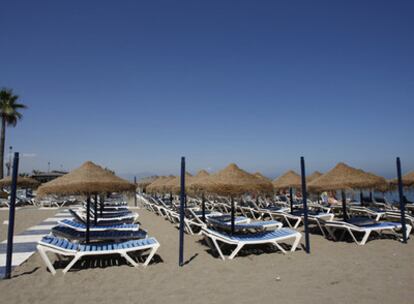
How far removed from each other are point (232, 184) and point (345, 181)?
3.21m

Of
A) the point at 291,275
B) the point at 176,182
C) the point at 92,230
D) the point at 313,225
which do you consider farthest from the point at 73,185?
the point at 313,225

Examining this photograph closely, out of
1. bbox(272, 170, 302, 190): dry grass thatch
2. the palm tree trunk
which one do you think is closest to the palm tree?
the palm tree trunk

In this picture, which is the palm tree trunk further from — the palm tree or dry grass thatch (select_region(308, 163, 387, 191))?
dry grass thatch (select_region(308, 163, 387, 191))

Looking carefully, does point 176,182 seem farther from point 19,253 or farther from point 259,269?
point 259,269

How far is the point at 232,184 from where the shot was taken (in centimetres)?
591

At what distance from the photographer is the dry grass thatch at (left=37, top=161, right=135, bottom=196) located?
541cm

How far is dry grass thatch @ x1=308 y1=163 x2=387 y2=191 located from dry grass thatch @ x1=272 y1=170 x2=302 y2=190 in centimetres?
330

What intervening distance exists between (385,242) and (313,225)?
115 inches

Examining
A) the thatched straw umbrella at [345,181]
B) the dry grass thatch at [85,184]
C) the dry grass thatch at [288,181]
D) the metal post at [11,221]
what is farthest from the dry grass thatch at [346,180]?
the metal post at [11,221]

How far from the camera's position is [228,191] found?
5.90 meters

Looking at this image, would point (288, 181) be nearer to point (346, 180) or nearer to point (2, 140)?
point (346, 180)

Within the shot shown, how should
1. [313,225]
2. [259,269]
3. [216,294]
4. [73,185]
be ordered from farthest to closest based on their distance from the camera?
[313,225]
[73,185]
[259,269]
[216,294]

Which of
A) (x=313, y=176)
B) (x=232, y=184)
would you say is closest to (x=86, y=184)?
(x=232, y=184)

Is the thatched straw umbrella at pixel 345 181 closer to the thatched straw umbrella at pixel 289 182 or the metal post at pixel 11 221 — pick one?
the thatched straw umbrella at pixel 289 182
